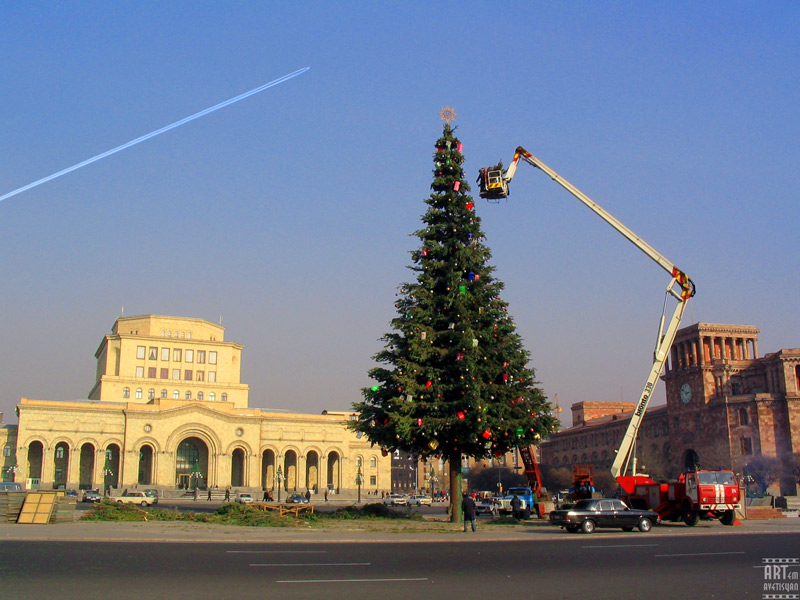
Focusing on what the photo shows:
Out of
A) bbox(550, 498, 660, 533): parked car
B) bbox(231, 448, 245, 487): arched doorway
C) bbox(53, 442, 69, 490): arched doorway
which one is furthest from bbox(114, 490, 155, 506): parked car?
bbox(550, 498, 660, 533): parked car

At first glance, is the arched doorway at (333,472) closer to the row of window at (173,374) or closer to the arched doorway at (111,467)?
the row of window at (173,374)

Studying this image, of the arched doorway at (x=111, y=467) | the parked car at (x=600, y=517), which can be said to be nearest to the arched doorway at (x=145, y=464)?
the arched doorway at (x=111, y=467)

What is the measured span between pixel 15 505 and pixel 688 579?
1012 inches

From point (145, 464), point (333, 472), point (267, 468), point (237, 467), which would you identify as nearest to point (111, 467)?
point (145, 464)

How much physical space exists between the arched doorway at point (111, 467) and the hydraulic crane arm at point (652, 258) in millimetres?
70104

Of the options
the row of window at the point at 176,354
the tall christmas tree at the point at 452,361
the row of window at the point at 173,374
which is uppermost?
the row of window at the point at 176,354

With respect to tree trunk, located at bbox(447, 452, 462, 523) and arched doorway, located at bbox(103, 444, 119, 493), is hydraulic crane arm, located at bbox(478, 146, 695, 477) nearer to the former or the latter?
tree trunk, located at bbox(447, 452, 462, 523)

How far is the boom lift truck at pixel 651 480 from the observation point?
31.5 m

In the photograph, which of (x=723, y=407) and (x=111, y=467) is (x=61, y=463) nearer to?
(x=111, y=467)

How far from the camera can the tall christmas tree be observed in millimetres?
30359

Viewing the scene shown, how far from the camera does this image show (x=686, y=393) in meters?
98.9

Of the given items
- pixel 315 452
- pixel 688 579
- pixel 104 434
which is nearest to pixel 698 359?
pixel 315 452

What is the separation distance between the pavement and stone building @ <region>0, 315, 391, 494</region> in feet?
191

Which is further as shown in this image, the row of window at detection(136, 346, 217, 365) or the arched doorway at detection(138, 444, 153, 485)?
the row of window at detection(136, 346, 217, 365)
